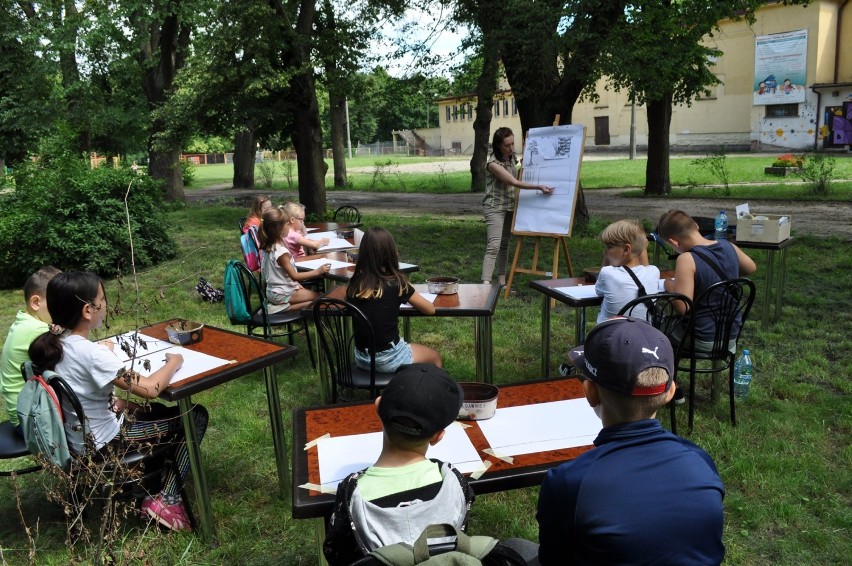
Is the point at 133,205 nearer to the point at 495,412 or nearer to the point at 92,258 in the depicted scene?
the point at 92,258

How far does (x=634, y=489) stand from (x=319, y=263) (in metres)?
4.27

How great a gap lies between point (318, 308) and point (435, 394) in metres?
1.92

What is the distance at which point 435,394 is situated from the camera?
1819 millimetres

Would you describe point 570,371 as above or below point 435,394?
below

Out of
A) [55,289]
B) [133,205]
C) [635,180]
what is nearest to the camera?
[55,289]

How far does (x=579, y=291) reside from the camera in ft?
14.0

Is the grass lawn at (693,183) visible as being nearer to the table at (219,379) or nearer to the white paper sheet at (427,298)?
the white paper sheet at (427,298)

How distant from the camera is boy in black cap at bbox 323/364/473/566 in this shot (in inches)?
65.6

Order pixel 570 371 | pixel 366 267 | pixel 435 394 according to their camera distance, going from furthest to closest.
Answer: pixel 570 371, pixel 366 267, pixel 435 394

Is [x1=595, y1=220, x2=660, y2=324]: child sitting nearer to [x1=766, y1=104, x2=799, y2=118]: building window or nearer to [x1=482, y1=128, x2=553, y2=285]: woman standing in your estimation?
[x1=482, y1=128, x2=553, y2=285]: woman standing

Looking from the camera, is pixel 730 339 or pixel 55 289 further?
pixel 730 339

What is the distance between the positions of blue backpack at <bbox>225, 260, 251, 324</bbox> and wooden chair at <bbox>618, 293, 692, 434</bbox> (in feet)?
8.94

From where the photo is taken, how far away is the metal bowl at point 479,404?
237 cm

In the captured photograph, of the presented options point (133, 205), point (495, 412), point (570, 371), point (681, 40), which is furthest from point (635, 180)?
point (495, 412)
